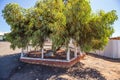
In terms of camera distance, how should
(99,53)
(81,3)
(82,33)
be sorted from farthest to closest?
(99,53) < (82,33) < (81,3)

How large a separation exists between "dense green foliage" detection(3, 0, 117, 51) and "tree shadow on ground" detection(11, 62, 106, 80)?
141cm

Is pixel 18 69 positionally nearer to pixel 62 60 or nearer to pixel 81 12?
pixel 62 60

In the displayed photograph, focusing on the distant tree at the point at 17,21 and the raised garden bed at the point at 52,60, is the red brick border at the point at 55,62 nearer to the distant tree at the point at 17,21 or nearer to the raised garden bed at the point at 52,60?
the raised garden bed at the point at 52,60

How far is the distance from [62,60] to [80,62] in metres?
1.93

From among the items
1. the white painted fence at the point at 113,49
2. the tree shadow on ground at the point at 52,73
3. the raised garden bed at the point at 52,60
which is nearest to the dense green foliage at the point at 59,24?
the raised garden bed at the point at 52,60

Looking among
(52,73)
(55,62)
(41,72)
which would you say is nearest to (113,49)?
(55,62)

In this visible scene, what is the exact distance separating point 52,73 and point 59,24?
10.1 ft

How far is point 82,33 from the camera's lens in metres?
13.5

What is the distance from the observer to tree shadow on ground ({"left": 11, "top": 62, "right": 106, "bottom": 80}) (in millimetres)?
12594

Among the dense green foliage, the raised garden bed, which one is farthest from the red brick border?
the dense green foliage

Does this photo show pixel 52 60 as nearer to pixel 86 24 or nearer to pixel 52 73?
pixel 52 73

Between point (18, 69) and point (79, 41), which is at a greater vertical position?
point (79, 41)

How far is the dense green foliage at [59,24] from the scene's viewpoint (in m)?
13.1

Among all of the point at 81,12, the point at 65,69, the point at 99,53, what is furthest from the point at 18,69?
the point at 99,53
